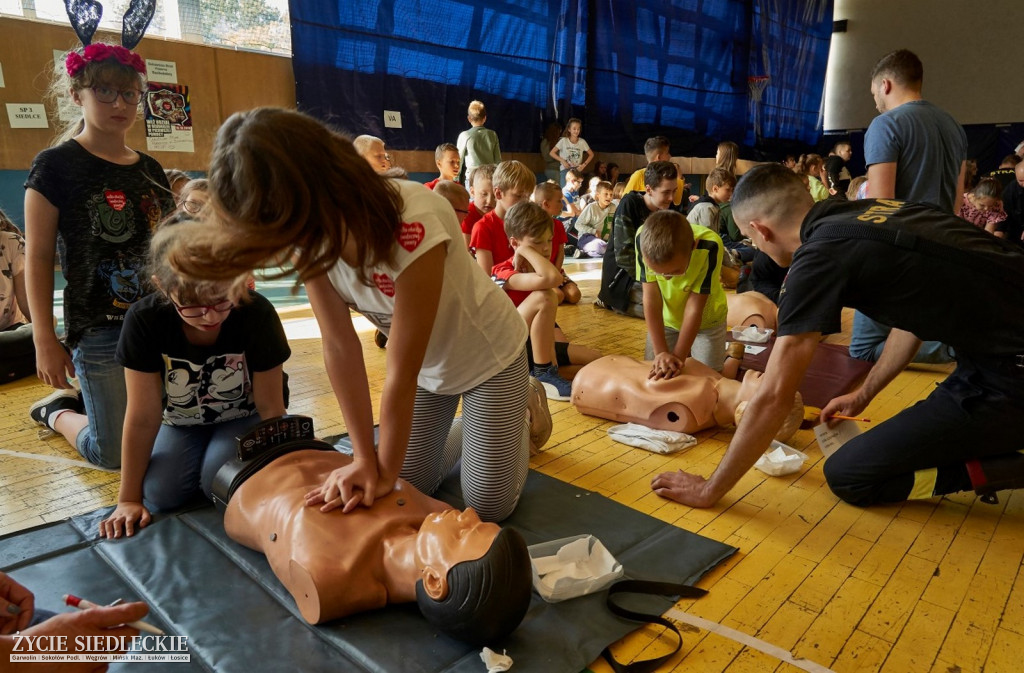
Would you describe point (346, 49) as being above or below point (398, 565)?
above

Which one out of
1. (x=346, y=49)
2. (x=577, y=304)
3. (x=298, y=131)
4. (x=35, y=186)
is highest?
(x=346, y=49)

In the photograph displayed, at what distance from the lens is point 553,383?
3418 mm

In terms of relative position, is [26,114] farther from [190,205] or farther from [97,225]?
[190,205]

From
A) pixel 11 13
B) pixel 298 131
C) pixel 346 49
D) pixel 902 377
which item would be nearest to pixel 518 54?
pixel 346 49

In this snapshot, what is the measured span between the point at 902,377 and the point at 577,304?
2577mm

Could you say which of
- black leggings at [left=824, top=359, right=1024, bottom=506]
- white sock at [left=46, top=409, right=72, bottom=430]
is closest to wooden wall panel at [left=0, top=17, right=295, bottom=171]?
white sock at [left=46, top=409, right=72, bottom=430]

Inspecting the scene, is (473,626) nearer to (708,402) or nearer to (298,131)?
(298,131)

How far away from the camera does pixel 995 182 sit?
6.88 meters

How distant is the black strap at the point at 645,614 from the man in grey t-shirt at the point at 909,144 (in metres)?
2.44

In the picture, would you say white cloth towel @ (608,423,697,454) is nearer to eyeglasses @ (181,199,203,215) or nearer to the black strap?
the black strap

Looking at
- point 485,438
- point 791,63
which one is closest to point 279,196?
point 485,438

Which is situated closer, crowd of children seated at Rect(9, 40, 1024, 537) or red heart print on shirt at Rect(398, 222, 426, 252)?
crowd of children seated at Rect(9, 40, 1024, 537)

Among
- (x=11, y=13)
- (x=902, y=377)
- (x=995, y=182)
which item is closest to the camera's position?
(x=902, y=377)

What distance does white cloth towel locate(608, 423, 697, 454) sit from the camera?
2695mm
